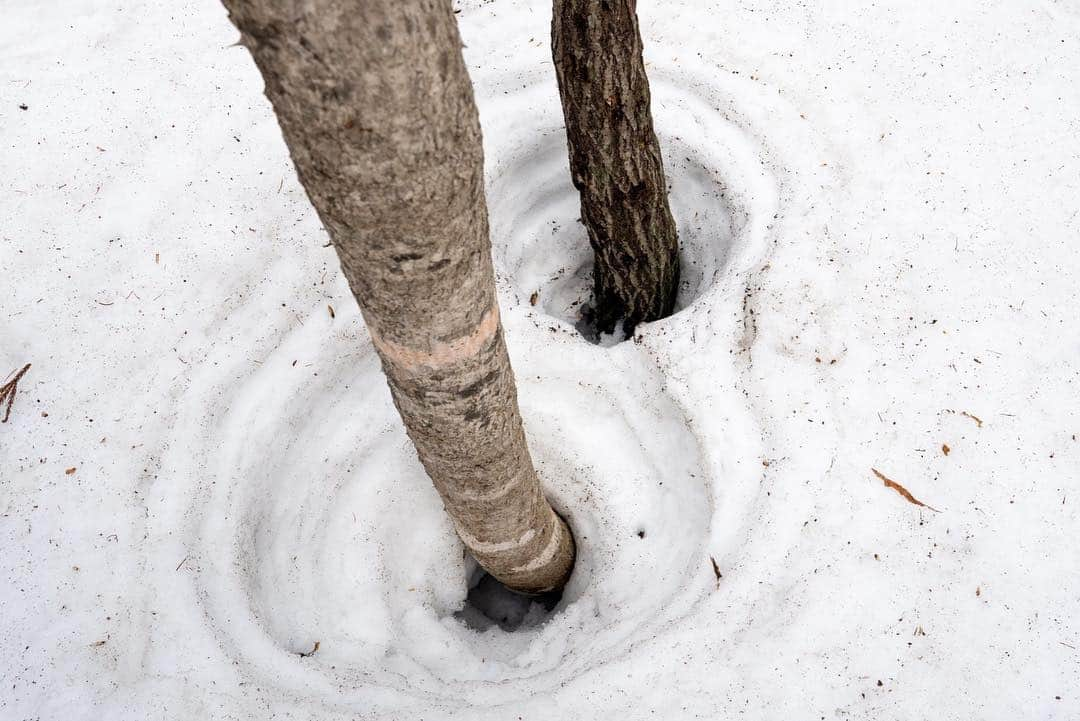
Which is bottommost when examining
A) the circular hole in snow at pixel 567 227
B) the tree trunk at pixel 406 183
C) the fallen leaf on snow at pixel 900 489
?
the fallen leaf on snow at pixel 900 489

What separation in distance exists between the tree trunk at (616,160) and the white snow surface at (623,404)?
0.65 feet

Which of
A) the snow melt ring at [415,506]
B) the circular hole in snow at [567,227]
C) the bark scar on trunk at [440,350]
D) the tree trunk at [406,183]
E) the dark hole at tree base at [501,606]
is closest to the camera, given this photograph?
the tree trunk at [406,183]

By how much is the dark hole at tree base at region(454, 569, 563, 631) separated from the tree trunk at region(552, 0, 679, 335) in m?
1.08

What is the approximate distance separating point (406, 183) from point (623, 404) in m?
1.69

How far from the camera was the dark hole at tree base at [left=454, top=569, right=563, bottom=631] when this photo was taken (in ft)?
8.16

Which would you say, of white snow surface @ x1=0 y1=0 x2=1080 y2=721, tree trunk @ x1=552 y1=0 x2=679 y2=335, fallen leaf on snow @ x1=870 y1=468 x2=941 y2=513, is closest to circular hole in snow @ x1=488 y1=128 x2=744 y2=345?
white snow surface @ x1=0 y1=0 x2=1080 y2=721

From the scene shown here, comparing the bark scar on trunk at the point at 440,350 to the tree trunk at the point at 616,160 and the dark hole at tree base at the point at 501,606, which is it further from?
the dark hole at tree base at the point at 501,606

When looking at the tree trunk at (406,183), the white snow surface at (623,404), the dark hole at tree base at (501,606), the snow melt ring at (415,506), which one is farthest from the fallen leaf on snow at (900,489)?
the tree trunk at (406,183)

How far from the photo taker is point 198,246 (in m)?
2.79

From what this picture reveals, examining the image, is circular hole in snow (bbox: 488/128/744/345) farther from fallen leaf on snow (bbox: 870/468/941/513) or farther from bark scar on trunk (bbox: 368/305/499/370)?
bark scar on trunk (bbox: 368/305/499/370)

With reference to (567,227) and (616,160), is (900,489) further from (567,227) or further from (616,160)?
(567,227)

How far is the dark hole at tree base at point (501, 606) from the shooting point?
249 centimetres

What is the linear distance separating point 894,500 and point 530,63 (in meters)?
2.30

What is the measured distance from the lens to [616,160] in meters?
2.24
